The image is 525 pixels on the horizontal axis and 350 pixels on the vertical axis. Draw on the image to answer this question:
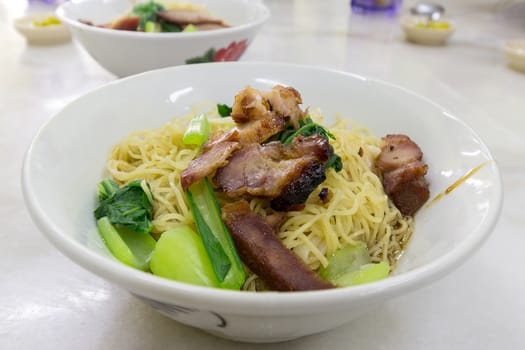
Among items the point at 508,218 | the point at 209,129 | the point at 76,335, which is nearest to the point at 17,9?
the point at 209,129

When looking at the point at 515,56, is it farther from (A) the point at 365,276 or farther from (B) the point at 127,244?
(B) the point at 127,244

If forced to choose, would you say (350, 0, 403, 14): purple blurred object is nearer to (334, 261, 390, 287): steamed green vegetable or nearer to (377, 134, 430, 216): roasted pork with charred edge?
(377, 134, 430, 216): roasted pork with charred edge

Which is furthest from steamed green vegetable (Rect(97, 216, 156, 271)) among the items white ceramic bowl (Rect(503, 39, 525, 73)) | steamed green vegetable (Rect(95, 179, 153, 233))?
white ceramic bowl (Rect(503, 39, 525, 73))

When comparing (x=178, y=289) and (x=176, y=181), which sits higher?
(x=178, y=289)

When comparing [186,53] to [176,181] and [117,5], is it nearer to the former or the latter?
[176,181]

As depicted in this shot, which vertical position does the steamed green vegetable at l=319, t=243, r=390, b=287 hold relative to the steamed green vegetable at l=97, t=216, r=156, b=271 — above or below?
below
